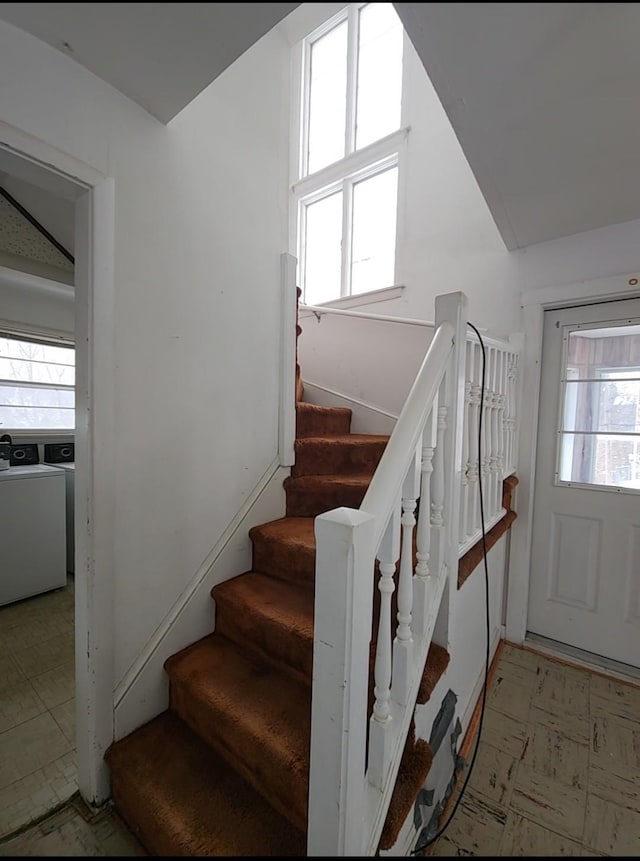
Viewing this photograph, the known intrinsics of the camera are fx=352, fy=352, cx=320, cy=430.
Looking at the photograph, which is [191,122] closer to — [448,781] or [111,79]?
[111,79]

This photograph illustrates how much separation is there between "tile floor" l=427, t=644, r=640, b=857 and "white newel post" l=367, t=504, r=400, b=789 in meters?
0.46

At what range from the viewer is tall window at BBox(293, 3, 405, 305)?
2607 mm

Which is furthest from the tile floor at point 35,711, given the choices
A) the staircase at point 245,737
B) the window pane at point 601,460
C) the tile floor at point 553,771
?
the window pane at point 601,460

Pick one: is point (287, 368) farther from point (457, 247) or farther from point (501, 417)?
point (457, 247)

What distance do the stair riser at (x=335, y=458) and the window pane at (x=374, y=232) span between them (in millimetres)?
1429

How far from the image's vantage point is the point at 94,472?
1088 mm

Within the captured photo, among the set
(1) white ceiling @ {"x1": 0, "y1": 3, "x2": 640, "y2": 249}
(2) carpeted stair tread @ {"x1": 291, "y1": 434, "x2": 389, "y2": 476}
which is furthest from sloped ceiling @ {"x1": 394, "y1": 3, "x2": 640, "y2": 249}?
(2) carpeted stair tread @ {"x1": 291, "y1": 434, "x2": 389, "y2": 476}

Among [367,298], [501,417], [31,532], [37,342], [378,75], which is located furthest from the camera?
[37,342]

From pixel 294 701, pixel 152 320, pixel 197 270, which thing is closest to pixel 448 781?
pixel 294 701

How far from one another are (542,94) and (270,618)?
188 centimetres

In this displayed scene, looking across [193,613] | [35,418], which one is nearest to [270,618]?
[193,613]

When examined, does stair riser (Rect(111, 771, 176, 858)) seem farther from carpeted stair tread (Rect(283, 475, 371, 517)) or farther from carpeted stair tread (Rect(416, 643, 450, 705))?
carpeted stair tread (Rect(283, 475, 371, 517))

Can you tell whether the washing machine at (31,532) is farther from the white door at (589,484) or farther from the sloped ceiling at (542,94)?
the white door at (589,484)

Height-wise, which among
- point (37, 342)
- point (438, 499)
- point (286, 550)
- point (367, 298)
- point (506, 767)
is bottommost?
point (506, 767)
